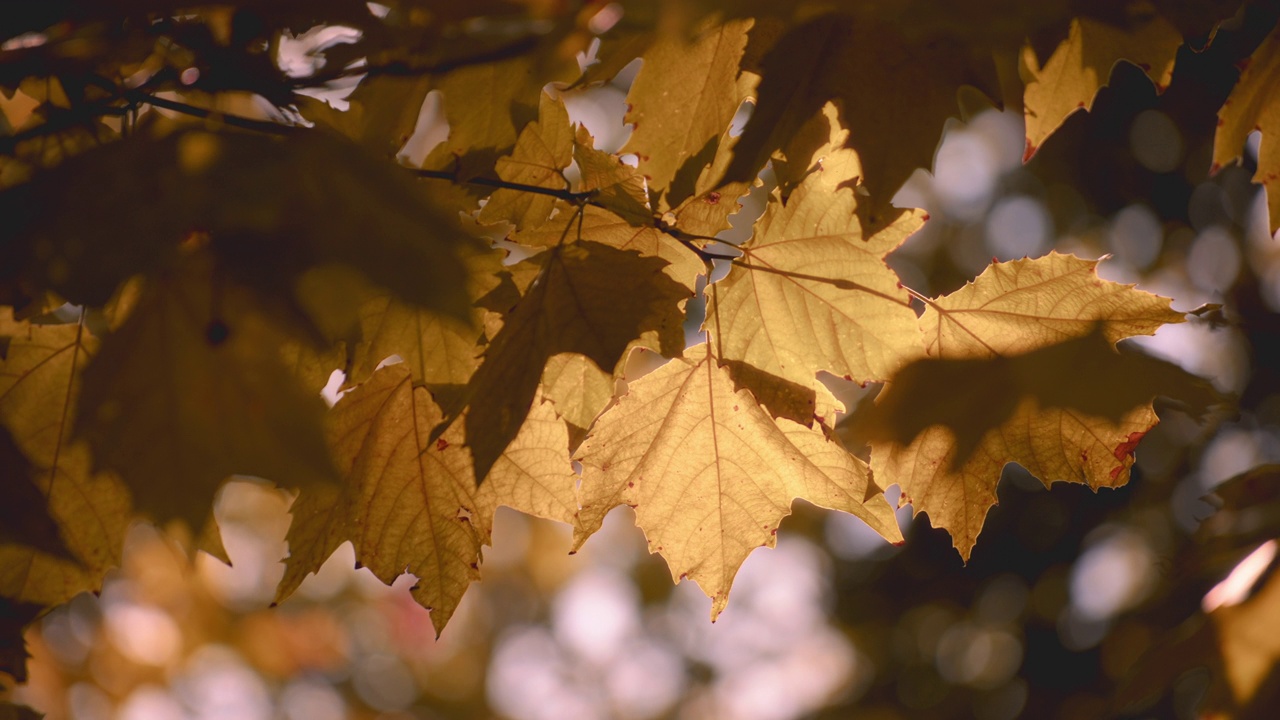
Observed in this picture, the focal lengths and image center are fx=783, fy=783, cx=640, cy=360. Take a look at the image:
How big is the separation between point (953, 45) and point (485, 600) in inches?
412

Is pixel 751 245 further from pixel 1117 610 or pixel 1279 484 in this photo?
pixel 1117 610

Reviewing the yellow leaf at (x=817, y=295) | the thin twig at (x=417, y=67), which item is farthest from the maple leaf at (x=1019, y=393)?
the thin twig at (x=417, y=67)

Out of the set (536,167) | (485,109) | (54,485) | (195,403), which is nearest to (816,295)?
(536,167)

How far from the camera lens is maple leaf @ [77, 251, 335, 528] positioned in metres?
0.76

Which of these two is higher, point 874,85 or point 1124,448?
point 874,85

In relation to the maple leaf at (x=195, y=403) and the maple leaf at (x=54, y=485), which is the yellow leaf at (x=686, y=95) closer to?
the maple leaf at (x=195, y=403)

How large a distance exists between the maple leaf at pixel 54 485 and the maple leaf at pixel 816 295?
1017 millimetres

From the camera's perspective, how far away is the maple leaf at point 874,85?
970 millimetres

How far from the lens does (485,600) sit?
10.5m

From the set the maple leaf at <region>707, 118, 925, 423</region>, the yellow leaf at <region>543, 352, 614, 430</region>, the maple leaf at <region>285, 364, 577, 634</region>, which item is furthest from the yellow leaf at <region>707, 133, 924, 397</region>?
the maple leaf at <region>285, 364, 577, 634</region>

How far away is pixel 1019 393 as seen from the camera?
1.26m

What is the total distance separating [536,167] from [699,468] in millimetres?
546

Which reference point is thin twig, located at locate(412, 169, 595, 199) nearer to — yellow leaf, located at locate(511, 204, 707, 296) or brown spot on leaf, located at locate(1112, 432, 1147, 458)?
yellow leaf, located at locate(511, 204, 707, 296)

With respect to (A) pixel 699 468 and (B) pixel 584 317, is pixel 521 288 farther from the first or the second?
(A) pixel 699 468
